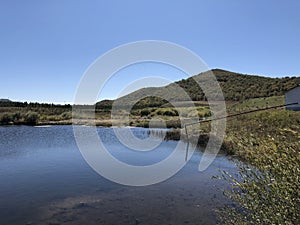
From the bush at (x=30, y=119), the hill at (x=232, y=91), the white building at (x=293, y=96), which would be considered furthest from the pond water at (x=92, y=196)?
the hill at (x=232, y=91)

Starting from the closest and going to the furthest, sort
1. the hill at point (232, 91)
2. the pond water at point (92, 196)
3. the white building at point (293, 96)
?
the pond water at point (92, 196) → the white building at point (293, 96) → the hill at point (232, 91)

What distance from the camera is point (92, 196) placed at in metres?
10.2

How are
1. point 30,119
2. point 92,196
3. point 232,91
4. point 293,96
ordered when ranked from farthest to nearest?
point 232,91 < point 30,119 < point 293,96 < point 92,196

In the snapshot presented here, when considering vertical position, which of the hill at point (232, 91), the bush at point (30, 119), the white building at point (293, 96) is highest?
the hill at point (232, 91)

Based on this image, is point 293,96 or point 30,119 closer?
point 293,96

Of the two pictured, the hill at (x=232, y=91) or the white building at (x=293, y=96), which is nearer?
the white building at (x=293, y=96)

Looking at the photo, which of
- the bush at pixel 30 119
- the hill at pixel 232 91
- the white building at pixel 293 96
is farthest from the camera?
the hill at pixel 232 91

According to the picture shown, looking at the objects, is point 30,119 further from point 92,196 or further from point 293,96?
point 293,96

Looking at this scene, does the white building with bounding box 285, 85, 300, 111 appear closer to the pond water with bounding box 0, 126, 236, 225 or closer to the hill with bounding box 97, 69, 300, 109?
the pond water with bounding box 0, 126, 236, 225

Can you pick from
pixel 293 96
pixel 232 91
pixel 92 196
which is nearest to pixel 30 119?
pixel 92 196

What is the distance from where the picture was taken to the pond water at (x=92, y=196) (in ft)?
27.0

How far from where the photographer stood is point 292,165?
165 inches

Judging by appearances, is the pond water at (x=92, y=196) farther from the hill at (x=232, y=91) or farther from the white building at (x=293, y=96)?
the hill at (x=232, y=91)

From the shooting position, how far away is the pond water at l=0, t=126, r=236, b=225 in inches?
324
